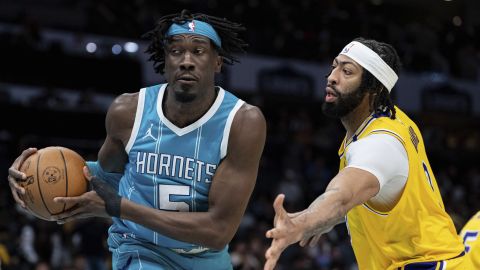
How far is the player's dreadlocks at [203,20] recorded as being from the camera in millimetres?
4848

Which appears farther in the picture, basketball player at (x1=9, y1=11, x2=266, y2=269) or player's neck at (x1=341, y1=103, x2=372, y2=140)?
player's neck at (x1=341, y1=103, x2=372, y2=140)

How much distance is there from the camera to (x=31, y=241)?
37.8 feet

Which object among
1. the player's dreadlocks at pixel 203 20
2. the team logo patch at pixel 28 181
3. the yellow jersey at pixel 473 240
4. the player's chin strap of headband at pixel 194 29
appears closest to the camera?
the team logo patch at pixel 28 181

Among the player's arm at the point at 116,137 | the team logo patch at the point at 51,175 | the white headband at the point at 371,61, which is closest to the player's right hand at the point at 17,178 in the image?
the team logo patch at the point at 51,175

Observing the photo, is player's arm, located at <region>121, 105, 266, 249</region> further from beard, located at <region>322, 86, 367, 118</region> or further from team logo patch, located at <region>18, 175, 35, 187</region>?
team logo patch, located at <region>18, 175, 35, 187</region>

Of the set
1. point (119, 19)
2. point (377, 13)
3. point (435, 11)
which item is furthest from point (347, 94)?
point (435, 11)

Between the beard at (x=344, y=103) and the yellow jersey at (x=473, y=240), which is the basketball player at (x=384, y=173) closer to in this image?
the beard at (x=344, y=103)

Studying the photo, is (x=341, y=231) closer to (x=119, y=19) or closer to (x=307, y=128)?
(x=307, y=128)

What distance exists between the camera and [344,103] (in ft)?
15.2

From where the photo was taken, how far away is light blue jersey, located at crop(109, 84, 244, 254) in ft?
15.3

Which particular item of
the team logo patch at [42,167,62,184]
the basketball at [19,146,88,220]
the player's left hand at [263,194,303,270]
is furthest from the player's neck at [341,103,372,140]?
the team logo patch at [42,167,62,184]

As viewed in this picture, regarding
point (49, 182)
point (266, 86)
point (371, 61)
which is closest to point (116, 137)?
point (49, 182)

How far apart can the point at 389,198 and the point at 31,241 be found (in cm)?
811

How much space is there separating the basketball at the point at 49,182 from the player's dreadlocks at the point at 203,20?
2.97 ft
